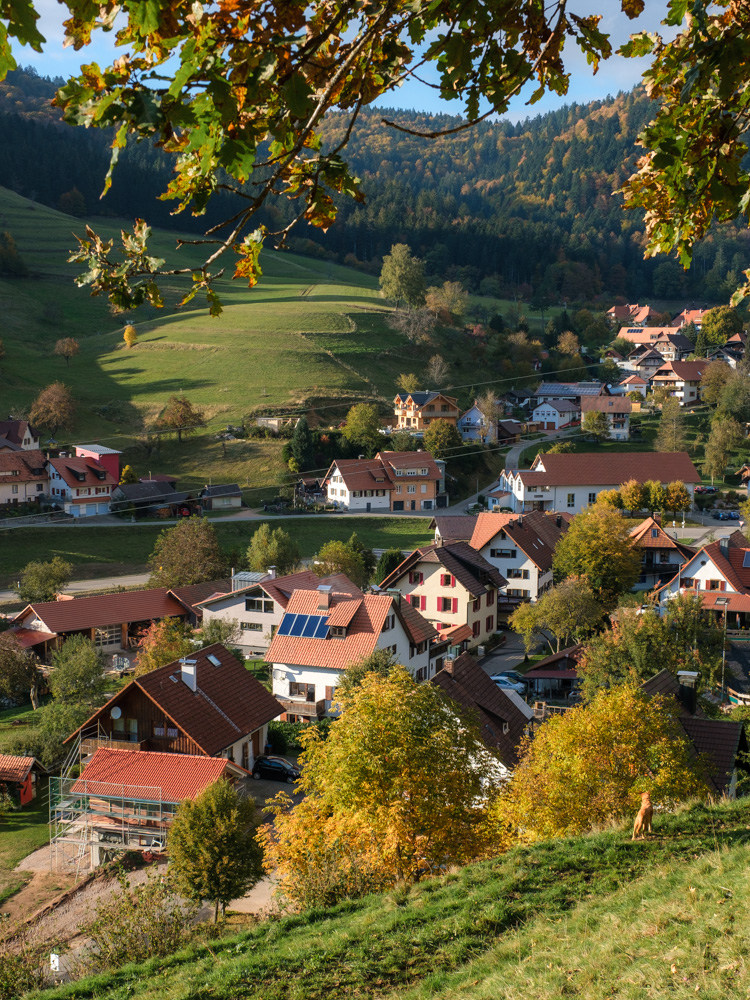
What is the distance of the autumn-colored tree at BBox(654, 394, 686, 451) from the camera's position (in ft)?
244

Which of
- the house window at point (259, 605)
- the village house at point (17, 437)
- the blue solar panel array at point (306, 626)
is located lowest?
the house window at point (259, 605)

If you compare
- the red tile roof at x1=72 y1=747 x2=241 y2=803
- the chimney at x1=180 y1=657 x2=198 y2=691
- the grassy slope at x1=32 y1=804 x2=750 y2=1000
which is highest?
the grassy slope at x1=32 y1=804 x2=750 y2=1000

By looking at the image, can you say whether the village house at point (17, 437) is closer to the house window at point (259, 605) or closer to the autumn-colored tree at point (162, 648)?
the house window at point (259, 605)

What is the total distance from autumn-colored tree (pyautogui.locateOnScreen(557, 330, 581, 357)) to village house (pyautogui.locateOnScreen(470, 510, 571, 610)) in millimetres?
65286

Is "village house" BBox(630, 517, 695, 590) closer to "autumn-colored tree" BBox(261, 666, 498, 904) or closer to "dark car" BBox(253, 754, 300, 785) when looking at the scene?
"dark car" BBox(253, 754, 300, 785)

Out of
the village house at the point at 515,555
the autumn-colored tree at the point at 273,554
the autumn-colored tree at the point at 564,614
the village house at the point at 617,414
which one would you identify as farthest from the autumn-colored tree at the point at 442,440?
the autumn-colored tree at the point at 564,614

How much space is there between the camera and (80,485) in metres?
Result: 61.5

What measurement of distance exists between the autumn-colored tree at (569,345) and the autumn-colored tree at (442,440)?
125 ft

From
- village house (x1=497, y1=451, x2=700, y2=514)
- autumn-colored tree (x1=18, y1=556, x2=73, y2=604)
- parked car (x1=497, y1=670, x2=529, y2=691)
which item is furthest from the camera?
village house (x1=497, y1=451, x2=700, y2=514)

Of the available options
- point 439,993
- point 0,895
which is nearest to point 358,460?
point 0,895

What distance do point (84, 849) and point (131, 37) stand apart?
22.9 meters

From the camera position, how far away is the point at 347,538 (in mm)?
57625

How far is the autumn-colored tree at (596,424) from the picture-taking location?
7981 centimetres

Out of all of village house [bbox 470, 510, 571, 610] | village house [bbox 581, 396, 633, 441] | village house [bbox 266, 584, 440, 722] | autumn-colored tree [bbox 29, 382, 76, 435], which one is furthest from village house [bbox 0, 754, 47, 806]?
village house [bbox 581, 396, 633, 441]
